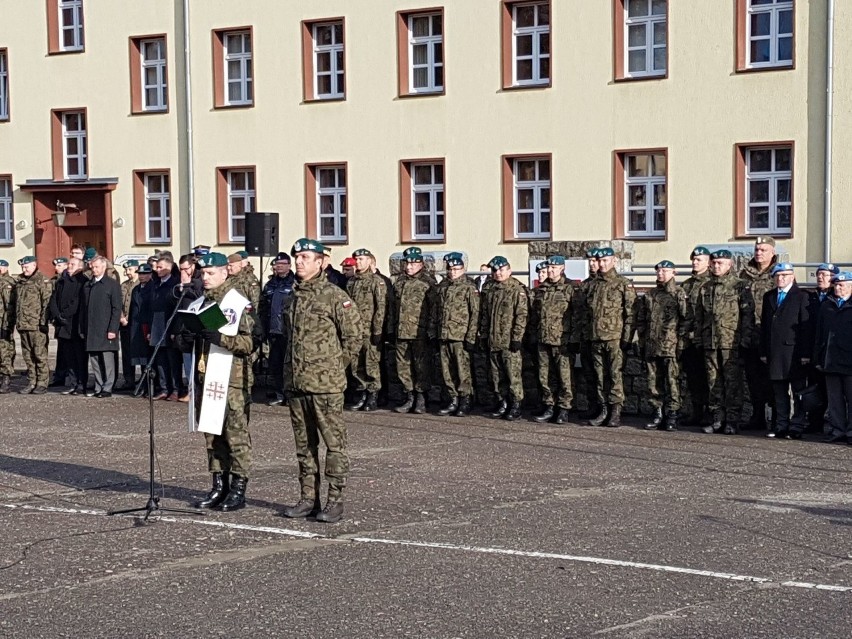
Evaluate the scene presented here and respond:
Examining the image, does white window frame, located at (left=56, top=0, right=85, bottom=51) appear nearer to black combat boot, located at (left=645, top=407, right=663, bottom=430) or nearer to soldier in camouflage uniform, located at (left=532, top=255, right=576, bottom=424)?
soldier in camouflage uniform, located at (left=532, top=255, right=576, bottom=424)

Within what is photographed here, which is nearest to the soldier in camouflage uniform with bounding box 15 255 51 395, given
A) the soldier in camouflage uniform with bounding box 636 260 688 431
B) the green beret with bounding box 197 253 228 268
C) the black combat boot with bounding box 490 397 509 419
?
the black combat boot with bounding box 490 397 509 419

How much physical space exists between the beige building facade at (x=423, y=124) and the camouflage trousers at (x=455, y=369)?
36.2 feet

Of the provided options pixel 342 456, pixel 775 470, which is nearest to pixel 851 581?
pixel 342 456

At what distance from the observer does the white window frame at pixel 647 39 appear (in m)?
28.3

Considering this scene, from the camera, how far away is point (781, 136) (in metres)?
27.1

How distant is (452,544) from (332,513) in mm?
1286

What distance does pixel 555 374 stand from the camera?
1756 centimetres

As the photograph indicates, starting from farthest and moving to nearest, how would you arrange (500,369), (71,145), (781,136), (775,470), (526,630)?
(71,145) < (781,136) < (500,369) < (775,470) < (526,630)

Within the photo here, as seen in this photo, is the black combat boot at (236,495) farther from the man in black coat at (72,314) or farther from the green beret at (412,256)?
the man in black coat at (72,314)

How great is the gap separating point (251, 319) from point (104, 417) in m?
7.20

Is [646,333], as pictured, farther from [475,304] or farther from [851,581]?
[851,581]

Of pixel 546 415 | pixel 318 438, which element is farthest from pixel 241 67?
pixel 318 438

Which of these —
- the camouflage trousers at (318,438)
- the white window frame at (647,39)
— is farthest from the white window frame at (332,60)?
the camouflage trousers at (318,438)

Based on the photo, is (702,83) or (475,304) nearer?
(475,304)
